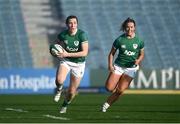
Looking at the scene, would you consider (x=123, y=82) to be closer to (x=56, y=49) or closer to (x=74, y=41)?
(x=74, y=41)

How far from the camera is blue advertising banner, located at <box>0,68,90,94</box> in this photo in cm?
3347

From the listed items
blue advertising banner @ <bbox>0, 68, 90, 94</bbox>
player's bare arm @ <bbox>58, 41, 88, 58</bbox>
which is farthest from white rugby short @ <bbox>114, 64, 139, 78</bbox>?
blue advertising banner @ <bbox>0, 68, 90, 94</bbox>

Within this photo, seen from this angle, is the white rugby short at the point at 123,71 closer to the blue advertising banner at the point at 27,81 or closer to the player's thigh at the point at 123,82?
the player's thigh at the point at 123,82

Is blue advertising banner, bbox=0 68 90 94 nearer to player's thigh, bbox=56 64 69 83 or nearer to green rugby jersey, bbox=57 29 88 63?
player's thigh, bbox=56 64 69 83

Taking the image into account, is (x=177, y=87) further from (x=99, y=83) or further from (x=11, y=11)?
(x=11, y=11)

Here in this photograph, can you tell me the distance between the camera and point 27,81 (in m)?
33.6

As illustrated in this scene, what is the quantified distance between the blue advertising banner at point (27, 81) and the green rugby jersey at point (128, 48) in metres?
17.2

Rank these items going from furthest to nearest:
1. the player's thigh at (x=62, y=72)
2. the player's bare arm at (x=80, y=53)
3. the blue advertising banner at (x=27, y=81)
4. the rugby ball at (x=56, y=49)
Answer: the blue advertising banner at (x=27, y=81)
the player's thigh at (x=62, y=72)
the rugby ball at (x=56, y=49)
the player's bare arm at (x=80, y=53)

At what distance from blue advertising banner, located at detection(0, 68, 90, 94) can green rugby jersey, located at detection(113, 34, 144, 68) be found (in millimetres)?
17206

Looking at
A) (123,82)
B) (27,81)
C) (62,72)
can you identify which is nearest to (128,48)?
(123,82)

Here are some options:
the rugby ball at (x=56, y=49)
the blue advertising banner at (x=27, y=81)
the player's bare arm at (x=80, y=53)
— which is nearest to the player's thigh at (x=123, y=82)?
the player's bare arm at (x=80, y=53)

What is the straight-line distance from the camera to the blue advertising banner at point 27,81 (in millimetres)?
33469

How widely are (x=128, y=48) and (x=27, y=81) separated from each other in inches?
694

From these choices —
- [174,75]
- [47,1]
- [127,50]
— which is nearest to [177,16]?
[47,1]
